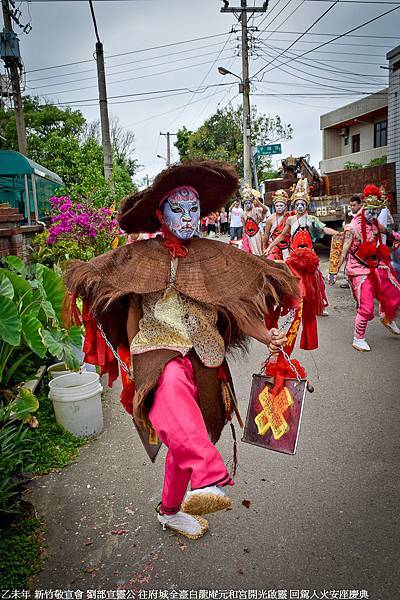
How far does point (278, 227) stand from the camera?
8078mm

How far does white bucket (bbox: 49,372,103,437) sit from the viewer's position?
406 cm

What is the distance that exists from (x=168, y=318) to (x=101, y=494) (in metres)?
1.57

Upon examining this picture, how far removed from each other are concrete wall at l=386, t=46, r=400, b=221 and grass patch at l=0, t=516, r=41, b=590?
1361 centimetres

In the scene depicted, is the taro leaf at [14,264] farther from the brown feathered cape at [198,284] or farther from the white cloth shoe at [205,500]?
the white cloth shoe at [205,500]

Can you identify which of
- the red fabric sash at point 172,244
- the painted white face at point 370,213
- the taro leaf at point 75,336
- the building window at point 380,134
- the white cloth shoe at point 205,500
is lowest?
the white cloth shoe at point 205,500

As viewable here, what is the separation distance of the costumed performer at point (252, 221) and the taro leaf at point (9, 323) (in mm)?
7112

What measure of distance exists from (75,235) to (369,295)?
420cm

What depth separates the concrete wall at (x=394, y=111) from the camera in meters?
14.4

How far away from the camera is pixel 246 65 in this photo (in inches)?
820

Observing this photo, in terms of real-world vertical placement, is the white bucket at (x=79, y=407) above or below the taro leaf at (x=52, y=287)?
below

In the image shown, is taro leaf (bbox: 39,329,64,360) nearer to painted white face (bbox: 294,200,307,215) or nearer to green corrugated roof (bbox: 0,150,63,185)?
painted white face (bbox: 294,200,307,215)

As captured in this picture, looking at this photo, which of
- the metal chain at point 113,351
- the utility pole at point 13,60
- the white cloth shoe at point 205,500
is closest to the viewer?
the white cloth shoe at point 205,500

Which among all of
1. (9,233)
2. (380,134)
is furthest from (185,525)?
(380,134)

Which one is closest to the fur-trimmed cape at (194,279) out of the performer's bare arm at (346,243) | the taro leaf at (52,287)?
the taro leaf at (52,287)
